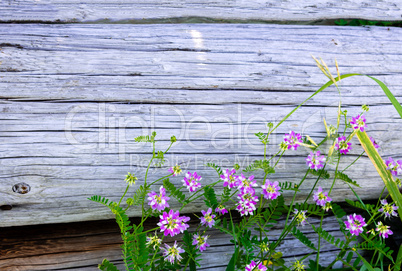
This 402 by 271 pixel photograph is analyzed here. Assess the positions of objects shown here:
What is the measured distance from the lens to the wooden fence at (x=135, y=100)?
1.62 meters

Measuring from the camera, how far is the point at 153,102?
1.76m

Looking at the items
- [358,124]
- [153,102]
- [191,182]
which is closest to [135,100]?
[153,102]

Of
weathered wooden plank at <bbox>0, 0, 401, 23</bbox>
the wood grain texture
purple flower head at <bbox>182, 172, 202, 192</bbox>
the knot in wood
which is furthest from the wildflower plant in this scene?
weathered wooden plank at <bbox>0, 0, 401, 23</bbox>

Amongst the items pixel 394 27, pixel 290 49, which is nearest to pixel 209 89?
pixel 290 49

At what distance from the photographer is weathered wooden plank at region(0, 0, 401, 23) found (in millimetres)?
1929

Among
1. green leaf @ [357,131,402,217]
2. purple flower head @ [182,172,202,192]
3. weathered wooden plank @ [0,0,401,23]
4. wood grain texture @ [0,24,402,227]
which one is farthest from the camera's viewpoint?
weathered wooden plank @ [0,0,401,23]

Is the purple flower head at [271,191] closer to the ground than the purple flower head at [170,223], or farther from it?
farther from it

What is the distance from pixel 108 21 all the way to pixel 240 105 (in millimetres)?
928

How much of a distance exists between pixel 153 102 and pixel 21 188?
2.48 ft

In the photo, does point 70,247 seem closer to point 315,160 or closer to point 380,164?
point 315,160

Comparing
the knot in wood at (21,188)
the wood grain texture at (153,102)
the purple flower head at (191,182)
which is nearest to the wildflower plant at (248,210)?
the purple flower head at (191,182)

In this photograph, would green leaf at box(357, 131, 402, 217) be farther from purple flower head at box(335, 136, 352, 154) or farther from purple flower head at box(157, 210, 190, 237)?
purple flower head at box(157, 210, 190, 237)

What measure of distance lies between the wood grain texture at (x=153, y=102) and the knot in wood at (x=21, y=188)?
0.02 meters

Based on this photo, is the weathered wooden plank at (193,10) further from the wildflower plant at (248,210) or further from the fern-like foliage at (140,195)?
the fern-like foliage at (140,195)
